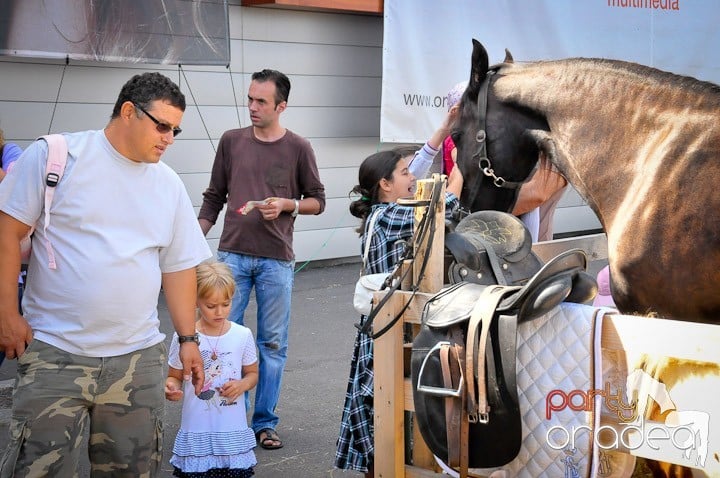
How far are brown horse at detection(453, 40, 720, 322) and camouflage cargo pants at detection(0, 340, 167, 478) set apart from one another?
186 cm

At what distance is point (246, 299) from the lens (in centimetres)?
545

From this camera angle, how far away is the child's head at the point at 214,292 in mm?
4344

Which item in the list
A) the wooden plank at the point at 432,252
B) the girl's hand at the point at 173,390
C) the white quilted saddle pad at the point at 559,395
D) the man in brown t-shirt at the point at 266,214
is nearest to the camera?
the white quilted saddle pad at the point at 559,395

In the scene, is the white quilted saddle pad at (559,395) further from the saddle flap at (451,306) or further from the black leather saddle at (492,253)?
the black leather saddle at (492,253)

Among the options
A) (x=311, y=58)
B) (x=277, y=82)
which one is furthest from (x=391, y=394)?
(x=311, y=58)

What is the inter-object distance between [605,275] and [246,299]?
2.06m

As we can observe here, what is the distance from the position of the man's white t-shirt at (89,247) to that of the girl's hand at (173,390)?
0.66 metres

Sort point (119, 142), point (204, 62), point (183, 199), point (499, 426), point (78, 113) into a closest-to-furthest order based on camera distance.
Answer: point (499, 426)
point (119, 142)
point (183, 199)
point (204, 62)
point (78, 113)

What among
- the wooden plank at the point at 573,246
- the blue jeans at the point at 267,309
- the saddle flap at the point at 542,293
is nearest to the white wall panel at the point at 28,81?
the blue jeans at the point at 267,309

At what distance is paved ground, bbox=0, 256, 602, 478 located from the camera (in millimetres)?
5047

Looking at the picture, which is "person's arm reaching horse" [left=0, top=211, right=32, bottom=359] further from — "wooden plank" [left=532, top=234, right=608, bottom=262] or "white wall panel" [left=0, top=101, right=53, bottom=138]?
"white wall panel" [left=0, top=101, right=53, bottom=138]

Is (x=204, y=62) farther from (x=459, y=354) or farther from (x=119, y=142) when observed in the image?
(x=459, y=354)

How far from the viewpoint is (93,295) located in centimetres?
333

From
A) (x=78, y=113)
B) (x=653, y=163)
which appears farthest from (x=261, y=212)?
(x=78, y=113)
